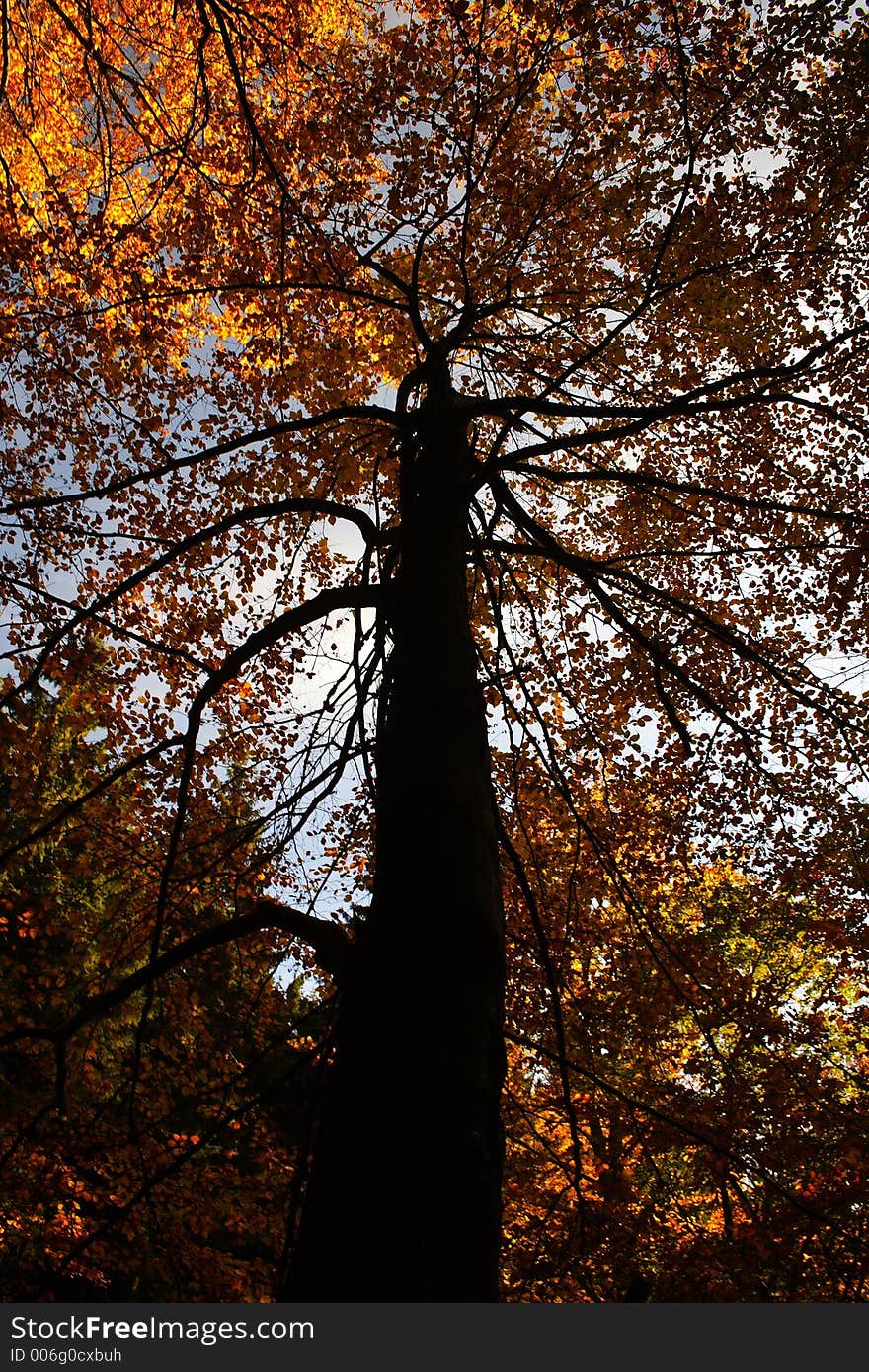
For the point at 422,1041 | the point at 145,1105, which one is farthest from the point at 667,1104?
the point at 422,1041

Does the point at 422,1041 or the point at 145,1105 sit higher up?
the point at 145,1105

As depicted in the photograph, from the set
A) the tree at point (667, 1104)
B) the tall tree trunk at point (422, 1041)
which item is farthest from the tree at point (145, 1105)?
the tall tree trunk at point (422, 1041)

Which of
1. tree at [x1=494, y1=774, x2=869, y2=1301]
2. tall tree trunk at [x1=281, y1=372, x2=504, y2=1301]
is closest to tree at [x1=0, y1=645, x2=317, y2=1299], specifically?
tree at [x1=494, y1=774, x2=869, y2=1301]

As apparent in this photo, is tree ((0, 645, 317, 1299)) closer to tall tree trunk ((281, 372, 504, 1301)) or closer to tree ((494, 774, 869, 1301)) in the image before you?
tree ((494, 774, 869, 1301))

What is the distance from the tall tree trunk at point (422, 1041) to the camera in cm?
194

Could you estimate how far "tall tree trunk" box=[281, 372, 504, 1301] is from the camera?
1.94 meters

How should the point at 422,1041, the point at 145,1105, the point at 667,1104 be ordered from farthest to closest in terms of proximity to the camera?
the point at 667,1104 → the point at 145,1105 → the point at 422,1041

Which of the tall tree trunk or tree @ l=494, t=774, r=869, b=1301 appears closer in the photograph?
the tall tree trunk

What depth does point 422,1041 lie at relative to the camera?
7.48ft

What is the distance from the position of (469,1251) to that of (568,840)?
781 cm

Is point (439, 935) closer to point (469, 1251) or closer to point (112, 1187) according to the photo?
point (469, 1251)

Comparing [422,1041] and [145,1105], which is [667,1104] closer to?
[145,1105]

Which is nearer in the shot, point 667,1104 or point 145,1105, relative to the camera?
point 145,1105

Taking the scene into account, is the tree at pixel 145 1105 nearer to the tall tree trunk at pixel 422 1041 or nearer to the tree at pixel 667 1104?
the tree at pixel 667 1104
